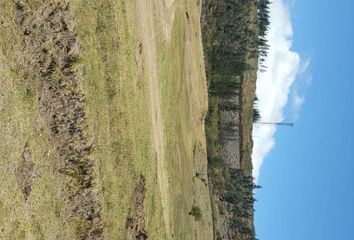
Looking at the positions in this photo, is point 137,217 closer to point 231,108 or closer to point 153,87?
point 153,87

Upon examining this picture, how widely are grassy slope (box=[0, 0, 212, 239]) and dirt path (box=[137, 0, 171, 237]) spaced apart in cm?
41

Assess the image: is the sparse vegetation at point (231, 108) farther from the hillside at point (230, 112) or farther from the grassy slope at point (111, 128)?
the grassy slope at point (111, 128)

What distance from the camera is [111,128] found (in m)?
36.8

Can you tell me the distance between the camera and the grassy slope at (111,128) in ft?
85.3

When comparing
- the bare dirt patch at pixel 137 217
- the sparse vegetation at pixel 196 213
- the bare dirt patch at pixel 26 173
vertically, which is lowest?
the sparse vegetation at pixel 196 213

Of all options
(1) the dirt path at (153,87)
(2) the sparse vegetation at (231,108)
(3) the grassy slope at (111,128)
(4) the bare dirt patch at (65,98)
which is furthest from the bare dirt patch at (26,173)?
(2) the sparse vegetation at (231,108)

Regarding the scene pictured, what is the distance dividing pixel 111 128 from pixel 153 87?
13924mm

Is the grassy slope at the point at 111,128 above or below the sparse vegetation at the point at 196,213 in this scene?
above

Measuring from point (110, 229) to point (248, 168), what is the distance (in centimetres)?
10831

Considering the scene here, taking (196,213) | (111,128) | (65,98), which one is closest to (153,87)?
(111,128)

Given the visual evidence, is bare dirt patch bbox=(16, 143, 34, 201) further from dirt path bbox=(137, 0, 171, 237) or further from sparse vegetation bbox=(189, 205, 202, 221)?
sparse vegetation bbox=(189, 205, 202, 221)

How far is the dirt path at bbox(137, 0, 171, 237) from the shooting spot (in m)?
48.3

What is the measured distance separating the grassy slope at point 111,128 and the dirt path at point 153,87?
41 centimetres

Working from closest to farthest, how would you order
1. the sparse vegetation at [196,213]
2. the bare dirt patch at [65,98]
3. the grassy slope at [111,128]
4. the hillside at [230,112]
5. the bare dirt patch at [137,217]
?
the grassy slope at [111,128], the bare dirt patch at [65,98], the bare dirt patch at [137,217], the sparse vegetation at [196,213], the hillside at [230,112]
